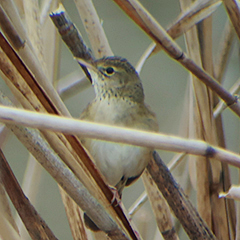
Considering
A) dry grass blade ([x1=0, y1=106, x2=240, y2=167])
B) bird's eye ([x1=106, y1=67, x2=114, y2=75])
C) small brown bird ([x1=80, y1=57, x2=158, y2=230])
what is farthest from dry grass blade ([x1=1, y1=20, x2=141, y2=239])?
bird's eye ([x1=106, y1=67, x2=114, y2=75])

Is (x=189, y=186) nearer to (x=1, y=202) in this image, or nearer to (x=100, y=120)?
(x=100, y=120)

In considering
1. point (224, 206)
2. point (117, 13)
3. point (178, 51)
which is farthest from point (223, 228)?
point (117, 13)

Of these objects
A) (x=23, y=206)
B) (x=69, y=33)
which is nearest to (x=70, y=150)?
(x=23, y=206)

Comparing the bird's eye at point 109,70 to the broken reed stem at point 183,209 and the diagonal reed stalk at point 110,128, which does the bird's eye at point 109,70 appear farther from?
the broken reed stem at point 183,209

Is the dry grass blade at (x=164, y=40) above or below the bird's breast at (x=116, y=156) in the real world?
above

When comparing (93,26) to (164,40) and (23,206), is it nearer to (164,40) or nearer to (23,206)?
(164,40)

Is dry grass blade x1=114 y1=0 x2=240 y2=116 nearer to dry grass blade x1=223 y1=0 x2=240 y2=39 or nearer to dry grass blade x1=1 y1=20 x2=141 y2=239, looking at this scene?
dry grass blade x1=223 y1=0 x2=240 y2=39

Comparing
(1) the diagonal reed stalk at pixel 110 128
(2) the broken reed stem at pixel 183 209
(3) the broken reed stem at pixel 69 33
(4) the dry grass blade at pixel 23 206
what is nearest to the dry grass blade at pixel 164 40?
(1) the diagonal reed stalk at pixel 110 128
